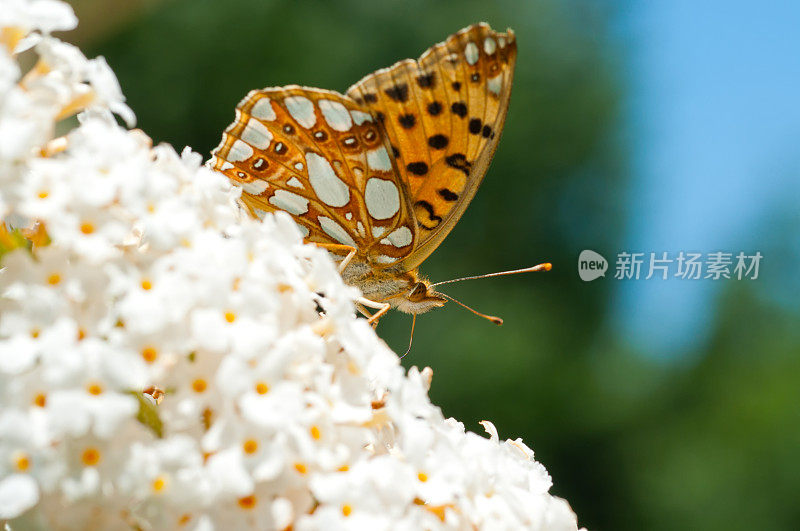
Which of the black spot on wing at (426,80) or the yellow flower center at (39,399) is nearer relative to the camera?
the yellow flower center at (39,399)

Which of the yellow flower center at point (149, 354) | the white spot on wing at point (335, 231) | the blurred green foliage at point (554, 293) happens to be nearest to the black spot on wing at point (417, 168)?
the white spot on wing at point (335, 231)

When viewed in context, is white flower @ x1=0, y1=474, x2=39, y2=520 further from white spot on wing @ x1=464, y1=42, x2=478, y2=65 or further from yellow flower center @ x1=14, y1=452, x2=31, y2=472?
white spot on wing @ x1=464, y1=42, x2=478, y2=65

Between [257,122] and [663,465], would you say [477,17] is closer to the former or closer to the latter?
[663,465]

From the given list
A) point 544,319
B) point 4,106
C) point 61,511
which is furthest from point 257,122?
point 544,319

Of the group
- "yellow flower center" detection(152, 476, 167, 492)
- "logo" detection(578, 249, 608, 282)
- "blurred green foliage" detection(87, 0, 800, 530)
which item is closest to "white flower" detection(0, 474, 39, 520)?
"yellow flower center" detection(152, 476, 167, 492)

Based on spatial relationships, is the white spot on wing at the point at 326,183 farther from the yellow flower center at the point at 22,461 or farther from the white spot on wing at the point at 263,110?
the yellow flower center at the point at 22,461

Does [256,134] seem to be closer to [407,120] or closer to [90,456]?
[407,120]
